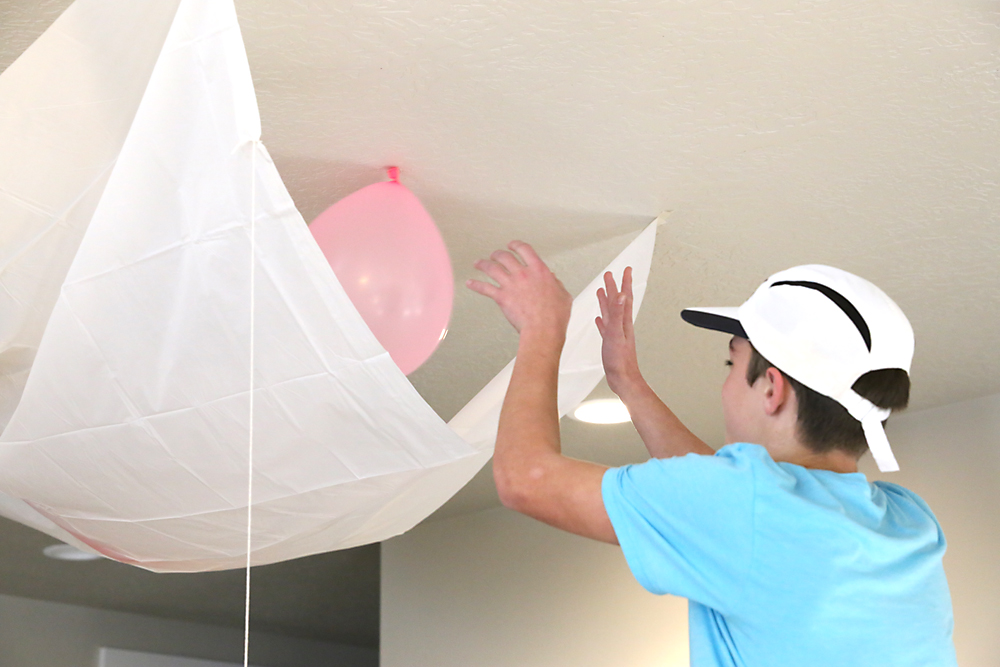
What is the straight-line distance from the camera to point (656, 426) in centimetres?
128

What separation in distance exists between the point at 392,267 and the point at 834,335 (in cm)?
62

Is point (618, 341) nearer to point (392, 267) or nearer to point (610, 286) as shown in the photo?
point (610, 286)

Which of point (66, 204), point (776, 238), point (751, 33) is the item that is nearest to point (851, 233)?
point (776, 238)

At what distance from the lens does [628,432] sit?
9.60 ft

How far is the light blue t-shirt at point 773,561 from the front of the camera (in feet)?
2.84

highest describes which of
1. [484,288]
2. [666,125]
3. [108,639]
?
[666,125]

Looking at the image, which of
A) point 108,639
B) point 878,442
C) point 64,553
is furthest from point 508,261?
point 108,639

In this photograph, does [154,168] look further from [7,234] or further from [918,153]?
[918,153]

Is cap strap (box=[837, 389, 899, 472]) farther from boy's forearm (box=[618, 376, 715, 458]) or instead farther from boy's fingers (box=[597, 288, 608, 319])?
boy's fingers (box=[597, 288, 608, 319])

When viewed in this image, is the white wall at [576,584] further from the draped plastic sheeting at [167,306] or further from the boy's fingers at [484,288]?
the boy's fingers at [484,288]

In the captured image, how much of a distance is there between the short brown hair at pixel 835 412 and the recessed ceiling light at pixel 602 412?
157 centimetres

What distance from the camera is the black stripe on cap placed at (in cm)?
100

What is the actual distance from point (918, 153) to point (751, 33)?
1.57 feet

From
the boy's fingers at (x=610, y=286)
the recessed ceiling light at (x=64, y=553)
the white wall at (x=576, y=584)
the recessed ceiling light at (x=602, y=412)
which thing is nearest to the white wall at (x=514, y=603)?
the white wall at (x=576, y=584)
